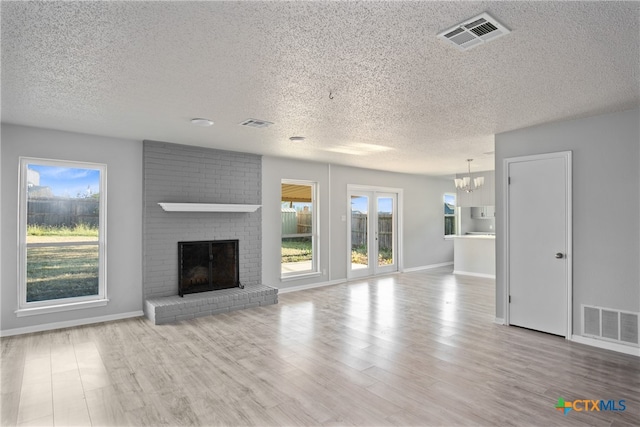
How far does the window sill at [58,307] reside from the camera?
14.1 ft

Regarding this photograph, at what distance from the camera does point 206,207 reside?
542cm

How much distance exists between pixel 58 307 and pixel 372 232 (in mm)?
5862

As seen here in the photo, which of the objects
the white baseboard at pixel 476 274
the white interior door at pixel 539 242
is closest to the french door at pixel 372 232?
the white baseboard at pixel 476 274

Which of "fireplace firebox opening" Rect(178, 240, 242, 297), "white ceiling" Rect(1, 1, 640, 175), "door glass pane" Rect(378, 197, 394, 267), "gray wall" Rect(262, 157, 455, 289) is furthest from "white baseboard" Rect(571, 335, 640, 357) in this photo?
"door glass pane" Rect(378, 197, 394, 267)

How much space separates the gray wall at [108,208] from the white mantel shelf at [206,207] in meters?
0.46

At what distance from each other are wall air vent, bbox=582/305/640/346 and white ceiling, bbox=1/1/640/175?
2069 millimetres

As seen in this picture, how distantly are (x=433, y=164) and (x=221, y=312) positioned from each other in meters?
4.96

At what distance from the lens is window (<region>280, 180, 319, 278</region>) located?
6777mm

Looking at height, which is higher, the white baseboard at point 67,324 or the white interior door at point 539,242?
the white interior door at point 539,242

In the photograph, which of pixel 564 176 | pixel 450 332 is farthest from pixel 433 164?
pixel 450 332

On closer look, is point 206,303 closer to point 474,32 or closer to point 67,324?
point 67,324

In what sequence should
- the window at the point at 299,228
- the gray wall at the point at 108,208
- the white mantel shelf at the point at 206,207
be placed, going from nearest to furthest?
1. the gray wall at the point at 108,208
2. the white mantel shelf at the point at 206,207
3. the window at the point at 299,228

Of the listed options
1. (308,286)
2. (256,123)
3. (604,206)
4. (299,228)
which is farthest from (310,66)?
(308,286)

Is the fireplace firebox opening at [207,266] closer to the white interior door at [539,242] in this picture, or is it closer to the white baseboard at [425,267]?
the white interior door at [539,242]
